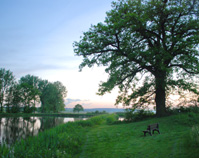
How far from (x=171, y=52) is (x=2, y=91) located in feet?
213

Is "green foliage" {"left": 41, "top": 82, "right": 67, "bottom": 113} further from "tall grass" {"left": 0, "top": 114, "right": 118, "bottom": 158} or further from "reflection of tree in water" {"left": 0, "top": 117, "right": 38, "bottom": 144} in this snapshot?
"tall grass" {"left": 0, "top": 114, "right": 118, "bottom": 158}

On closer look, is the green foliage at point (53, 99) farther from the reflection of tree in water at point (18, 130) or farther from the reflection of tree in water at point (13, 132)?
the reflection of tree in water at point (13, 132)

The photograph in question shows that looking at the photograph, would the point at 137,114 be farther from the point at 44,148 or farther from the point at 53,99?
the point at 53,99

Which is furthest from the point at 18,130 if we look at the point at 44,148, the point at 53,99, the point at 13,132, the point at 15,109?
the point at 53,99

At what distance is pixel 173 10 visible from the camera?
15766 millimetres

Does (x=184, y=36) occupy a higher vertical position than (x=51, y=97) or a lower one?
higher

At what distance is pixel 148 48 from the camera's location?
58.2 ft

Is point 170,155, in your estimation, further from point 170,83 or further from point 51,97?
point 51,97

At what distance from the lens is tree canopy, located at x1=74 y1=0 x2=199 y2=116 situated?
15633mm

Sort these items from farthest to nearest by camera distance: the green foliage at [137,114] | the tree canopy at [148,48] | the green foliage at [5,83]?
1. the green foliage at [5,83]
2. the green foliage at [137,114]
3. the tree canopy at [148,48]

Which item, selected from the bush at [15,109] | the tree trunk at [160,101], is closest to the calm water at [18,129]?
the tree trunk at [160,101]

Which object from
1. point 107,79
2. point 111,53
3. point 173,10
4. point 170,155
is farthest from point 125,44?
point 170,155

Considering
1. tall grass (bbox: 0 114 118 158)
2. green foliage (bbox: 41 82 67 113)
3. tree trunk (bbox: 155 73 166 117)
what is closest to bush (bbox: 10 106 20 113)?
green foliage (bbox: 41 82 67 113)

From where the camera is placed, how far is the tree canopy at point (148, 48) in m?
15.6
